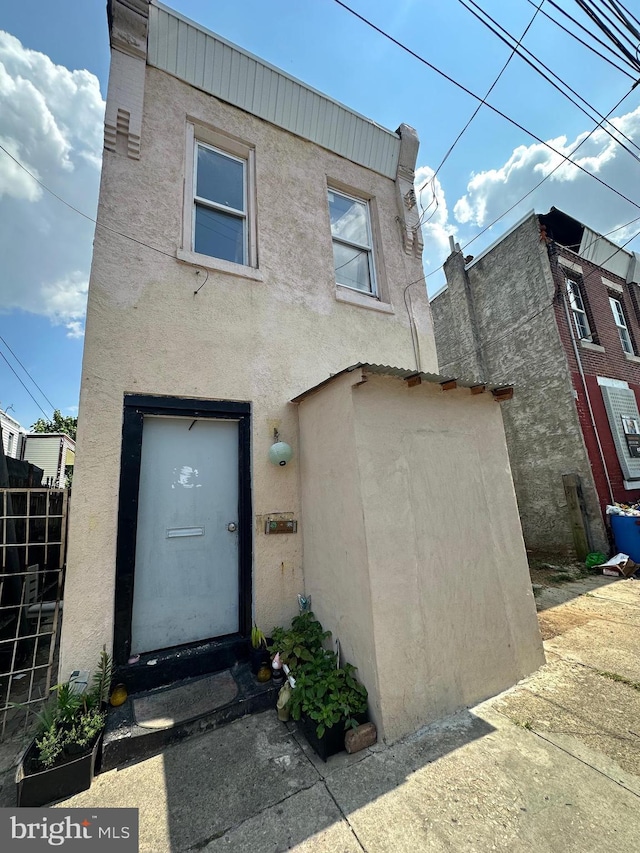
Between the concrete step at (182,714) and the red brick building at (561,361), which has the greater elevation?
the red brick building at (561,361)

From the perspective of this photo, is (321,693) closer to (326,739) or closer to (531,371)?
(326,739)

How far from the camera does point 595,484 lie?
7.95 metres

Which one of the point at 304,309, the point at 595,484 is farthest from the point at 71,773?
the point at 595,484

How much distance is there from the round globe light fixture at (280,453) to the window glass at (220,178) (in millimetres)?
3342

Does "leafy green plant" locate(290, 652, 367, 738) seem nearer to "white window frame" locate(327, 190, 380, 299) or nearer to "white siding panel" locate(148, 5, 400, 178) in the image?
"white window frame" locate(327, 190, 380, 299)

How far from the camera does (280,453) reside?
3.76 meters

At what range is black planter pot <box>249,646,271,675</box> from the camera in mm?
3224

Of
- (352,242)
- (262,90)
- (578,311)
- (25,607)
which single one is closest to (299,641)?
(25,607)

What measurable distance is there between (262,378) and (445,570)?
109 inches

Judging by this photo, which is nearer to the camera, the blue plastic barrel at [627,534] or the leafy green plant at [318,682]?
the leafy green plant at [318,682]

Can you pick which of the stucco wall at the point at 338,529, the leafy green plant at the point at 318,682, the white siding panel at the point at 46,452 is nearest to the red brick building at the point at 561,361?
the stucco wall at the point at 338,529

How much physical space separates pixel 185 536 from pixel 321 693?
1874mm
